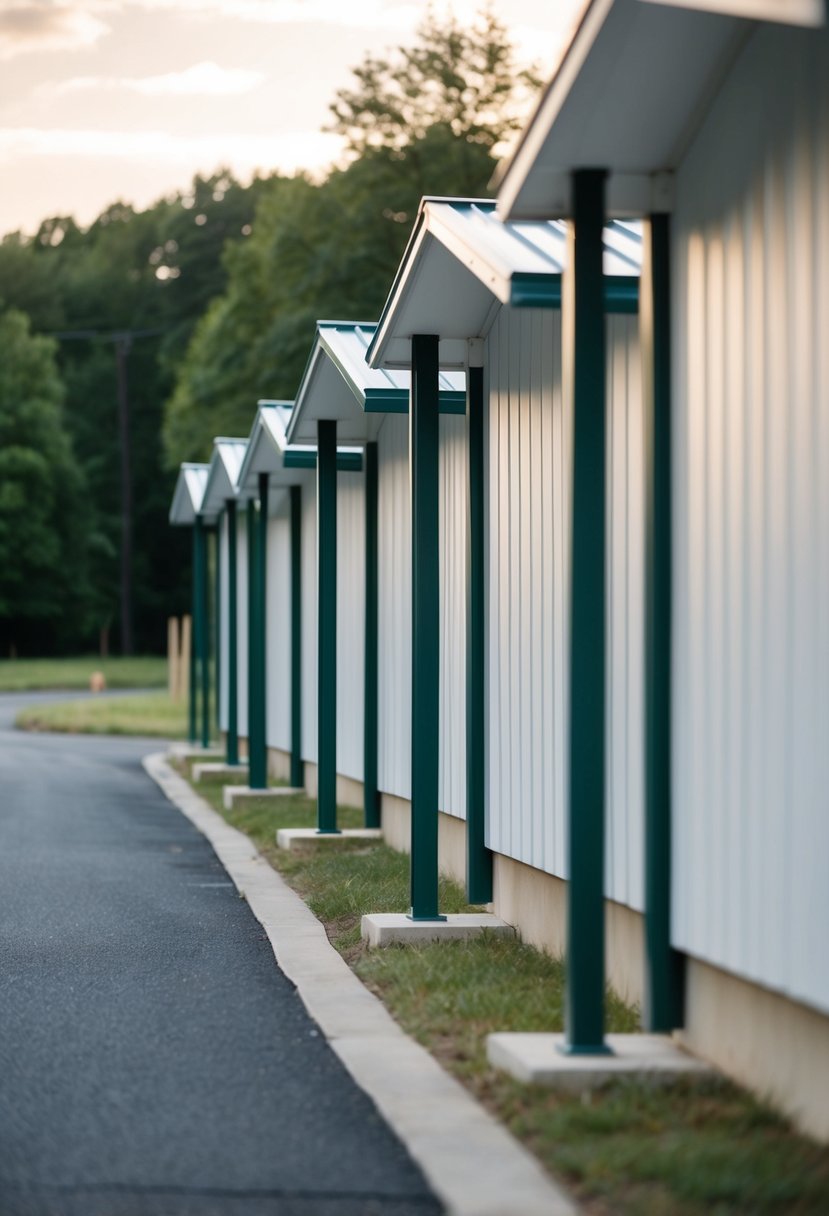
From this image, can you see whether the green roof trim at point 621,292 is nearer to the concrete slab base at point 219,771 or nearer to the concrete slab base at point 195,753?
the concrete slab base at point 219,771

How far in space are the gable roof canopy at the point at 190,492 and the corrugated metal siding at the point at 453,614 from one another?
41.4 feet

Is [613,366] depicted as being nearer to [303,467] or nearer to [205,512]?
[303,467]

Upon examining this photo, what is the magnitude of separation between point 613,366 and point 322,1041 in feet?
10.1

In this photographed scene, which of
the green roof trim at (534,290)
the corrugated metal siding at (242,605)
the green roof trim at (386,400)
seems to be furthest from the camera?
the corrugated metal siding at (242,605)

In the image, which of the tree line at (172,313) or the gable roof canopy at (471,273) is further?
the tree line at (172,313)

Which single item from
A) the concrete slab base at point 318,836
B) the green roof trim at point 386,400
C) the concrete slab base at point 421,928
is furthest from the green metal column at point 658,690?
the concrete slab base at point 318,836

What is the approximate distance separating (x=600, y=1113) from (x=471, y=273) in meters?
4.48

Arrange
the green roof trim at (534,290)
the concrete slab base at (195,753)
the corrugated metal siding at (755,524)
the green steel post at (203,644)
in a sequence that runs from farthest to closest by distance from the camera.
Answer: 1. the green steel post at (203,644)
2. the concrete slab base at (195,753)
3. the green roof trim at (534,290)
4. the corrugated metal siding at (755,524)

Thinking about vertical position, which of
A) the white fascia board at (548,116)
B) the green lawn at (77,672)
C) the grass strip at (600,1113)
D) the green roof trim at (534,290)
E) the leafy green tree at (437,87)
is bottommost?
the grass strip at (600,1113)

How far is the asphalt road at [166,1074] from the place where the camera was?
5238 mm

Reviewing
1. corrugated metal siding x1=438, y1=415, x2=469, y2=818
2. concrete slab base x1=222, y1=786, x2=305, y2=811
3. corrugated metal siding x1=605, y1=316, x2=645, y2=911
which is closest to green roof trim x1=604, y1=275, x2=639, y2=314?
corrugated metal siding x1=605, y1=316, x2=645, y2=911

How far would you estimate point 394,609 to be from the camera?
534 inches

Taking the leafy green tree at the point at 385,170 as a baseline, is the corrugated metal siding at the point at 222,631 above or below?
below

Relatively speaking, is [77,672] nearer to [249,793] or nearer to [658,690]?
[249,793]
